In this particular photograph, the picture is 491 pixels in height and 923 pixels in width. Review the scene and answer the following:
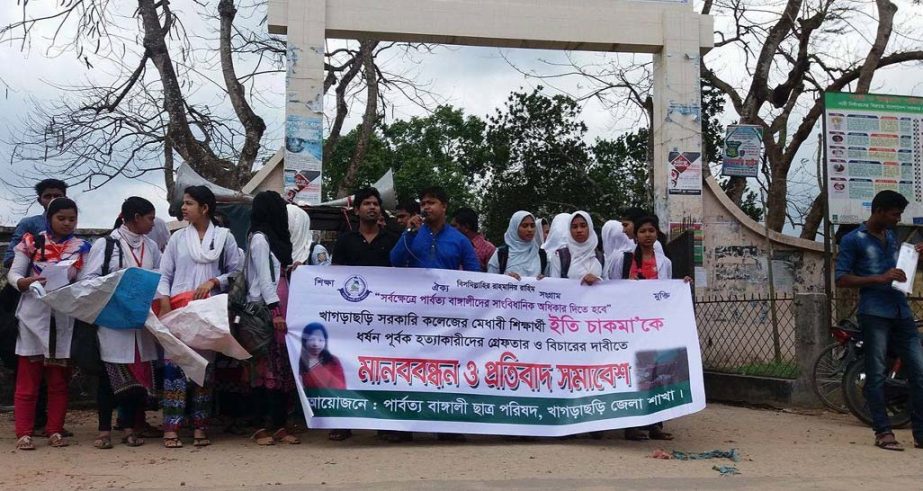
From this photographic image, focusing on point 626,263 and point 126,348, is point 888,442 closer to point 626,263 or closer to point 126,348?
point 626,263

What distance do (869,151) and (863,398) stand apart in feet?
9.55

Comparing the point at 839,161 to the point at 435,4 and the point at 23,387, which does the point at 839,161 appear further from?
the point at 23,387

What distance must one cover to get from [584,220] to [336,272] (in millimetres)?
1780

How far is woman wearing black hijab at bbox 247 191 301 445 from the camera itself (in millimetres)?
5898

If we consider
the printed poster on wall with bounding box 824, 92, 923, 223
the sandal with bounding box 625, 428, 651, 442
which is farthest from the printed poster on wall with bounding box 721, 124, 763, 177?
the sandal with bounding box 625, 428, 651, 442

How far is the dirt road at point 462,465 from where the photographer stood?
4730mm

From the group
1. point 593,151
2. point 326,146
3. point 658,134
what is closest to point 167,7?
point 326,146

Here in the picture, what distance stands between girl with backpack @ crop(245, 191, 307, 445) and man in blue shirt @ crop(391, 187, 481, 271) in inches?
31.7

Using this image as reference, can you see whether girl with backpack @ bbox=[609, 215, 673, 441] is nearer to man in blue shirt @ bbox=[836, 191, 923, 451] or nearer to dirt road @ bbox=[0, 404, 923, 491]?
dirt road @ bbox=[0, 404, 923, 491]

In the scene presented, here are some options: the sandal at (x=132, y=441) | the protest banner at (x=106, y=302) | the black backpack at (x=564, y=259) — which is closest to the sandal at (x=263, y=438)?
the sandal at (x=132, y=441)

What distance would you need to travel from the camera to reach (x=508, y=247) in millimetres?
6957

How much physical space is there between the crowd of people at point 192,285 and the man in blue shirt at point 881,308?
4.80 ft

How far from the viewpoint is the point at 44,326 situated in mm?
5879

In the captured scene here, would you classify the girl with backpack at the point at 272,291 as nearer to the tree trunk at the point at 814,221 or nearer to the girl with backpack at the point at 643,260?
the girl with backpack at the point at 643,260
